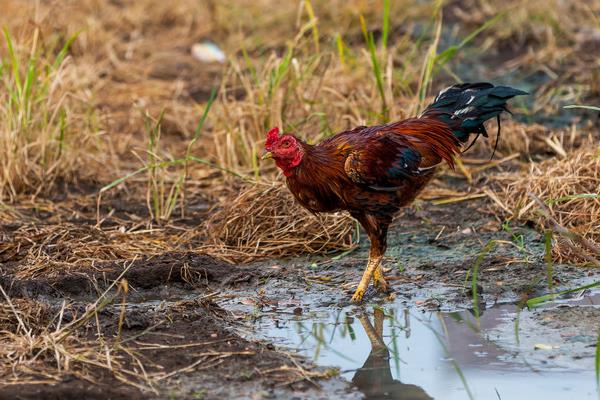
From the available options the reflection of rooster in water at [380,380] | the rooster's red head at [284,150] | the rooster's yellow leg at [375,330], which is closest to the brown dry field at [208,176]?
the reflection of rooster in water at [380,380]

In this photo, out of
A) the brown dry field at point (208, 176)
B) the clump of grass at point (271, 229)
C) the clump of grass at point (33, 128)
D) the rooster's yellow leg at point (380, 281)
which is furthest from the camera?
the clump of grass at point (33, 128)

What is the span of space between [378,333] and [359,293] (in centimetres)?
48

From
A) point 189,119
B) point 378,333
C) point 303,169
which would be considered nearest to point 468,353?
point 378,333

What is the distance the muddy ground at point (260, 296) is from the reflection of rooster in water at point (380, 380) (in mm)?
77

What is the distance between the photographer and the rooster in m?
5.29

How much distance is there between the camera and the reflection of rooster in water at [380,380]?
4215mm

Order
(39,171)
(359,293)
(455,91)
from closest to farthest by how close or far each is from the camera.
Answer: (359,293)
(455,91)
(39,171)

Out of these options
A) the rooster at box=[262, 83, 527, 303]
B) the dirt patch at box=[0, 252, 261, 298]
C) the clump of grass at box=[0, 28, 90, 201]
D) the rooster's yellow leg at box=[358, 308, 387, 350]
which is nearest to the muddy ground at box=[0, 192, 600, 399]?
Result: the dirt patch at box=[0, 252, 261, 298]

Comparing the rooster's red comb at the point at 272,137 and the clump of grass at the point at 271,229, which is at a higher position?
the rooster's red comb at the point at 272,137

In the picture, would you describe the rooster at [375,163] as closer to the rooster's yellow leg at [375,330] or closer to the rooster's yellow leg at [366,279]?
the rooster's yellow leg at [366,279]

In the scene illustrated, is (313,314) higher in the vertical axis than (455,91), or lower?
lower

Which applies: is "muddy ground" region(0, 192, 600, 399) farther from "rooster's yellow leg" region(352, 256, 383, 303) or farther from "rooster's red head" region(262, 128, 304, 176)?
"rooster's red head" region(262, 128, 304, 176)

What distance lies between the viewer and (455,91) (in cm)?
598

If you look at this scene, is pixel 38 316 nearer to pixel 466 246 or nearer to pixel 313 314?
pixel 313 314
